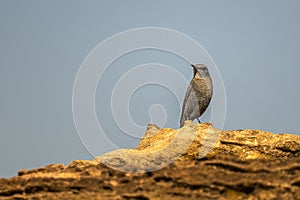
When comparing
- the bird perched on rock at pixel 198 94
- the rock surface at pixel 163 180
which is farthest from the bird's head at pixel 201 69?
the rock surface at pixel 163 180

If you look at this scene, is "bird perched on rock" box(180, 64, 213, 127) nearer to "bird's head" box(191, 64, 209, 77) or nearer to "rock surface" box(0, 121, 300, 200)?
"bird's head" box(191, 64, 209, 77)

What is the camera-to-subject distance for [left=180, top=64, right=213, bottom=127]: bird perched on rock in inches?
405

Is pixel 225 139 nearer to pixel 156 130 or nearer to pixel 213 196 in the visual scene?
pixel 156 130

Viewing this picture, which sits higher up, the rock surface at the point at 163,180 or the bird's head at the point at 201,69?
the bird's head at the point at 201,69

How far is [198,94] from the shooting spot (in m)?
10.4

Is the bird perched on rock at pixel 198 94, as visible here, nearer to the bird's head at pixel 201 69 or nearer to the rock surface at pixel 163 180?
the bird's head at pixel 201 69

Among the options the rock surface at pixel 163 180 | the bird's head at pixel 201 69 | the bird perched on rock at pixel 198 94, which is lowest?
the rock surface at pixel 163 180

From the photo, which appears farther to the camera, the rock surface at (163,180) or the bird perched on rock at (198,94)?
the bird perched on rock at (198,94)

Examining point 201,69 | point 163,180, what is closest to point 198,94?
point 201,69

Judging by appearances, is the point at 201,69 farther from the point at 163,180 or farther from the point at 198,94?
the point at 163,180

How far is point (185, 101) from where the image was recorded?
34.8 ft

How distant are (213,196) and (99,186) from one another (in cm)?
119

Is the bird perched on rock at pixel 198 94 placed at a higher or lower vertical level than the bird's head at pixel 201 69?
lower

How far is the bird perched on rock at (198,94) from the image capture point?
10.3 metres
